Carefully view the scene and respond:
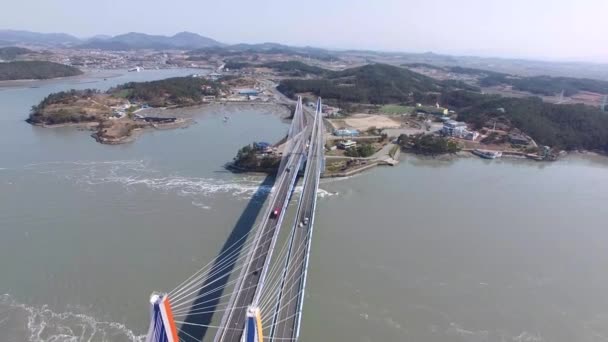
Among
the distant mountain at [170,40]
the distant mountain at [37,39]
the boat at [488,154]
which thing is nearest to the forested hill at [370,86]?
the boat at [488,154]

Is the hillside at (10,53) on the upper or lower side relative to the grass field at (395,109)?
upper

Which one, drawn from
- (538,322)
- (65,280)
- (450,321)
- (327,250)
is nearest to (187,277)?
(65,280)

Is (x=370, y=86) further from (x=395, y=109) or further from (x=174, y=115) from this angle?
(x=174, y=115)

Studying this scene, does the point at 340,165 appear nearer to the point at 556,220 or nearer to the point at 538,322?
the point at 556,220

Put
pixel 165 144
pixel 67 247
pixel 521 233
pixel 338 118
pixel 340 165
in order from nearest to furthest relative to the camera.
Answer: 1. pixel 67 247
2. pixel 521 233
3. pixel 340 165
4. pixel 165 144
5. pixel 338 118

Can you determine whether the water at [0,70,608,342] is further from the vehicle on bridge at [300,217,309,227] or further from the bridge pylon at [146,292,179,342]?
the bridge pylon at [146,292,179,342]

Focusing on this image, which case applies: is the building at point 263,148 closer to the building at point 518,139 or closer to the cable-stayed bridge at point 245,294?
the cable-stayed bridge at point 245,294

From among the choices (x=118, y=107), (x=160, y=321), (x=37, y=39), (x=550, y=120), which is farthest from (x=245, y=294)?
(x=37, y=39)
